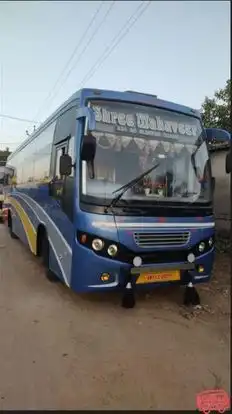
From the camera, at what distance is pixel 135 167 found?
4.55 m

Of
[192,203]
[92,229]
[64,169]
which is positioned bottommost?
[92,229]

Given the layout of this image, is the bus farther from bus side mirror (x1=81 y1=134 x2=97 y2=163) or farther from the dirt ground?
the dirt ground

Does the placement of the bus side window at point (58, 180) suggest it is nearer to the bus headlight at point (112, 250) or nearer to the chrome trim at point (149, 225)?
the chrome trim at point (149, 225)

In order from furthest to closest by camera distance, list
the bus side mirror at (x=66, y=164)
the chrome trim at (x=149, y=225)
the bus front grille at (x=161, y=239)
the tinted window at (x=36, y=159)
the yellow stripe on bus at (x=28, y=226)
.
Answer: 1. the yellow stripe on bus at (x=28, y=226)
2. the tinted window at (x=36, y=159)
3. the bus side mirror at (x=66, y=164)
4. the bus front grille at (x=161, y=239)
5. the chrome trim at (x=149, y=225)

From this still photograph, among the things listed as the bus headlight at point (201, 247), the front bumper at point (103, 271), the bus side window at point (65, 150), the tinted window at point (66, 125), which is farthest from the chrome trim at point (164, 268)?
the tinted window at point (66, 125)

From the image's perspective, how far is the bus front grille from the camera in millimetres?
4406

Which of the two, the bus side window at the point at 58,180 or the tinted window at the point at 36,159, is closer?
the bus side window at the point at 58,180

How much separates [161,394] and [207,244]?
232 cm

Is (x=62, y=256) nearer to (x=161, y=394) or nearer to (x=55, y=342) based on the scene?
(x=55, y=342)

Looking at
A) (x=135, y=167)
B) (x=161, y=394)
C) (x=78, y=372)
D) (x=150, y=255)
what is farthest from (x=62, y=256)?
(x=161, y=394)

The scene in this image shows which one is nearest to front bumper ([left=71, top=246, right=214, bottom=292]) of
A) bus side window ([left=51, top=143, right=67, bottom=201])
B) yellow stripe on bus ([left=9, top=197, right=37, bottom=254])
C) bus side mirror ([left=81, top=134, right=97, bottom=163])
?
bus side mirror ([left=81, top=134, right=97, bottom=163])

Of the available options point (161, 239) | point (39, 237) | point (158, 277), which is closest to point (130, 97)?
point (161, 239)

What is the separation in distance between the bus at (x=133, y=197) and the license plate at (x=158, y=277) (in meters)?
0.01

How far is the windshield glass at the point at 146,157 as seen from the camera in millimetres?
4438
